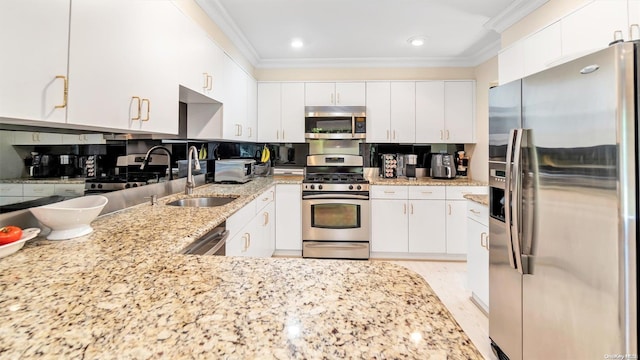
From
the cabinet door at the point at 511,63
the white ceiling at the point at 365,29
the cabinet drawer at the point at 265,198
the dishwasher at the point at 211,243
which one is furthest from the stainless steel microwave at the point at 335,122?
the dishwasher at the point at 211,243

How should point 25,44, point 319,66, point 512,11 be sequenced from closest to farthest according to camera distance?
point 25,44 < point 512,11 < point 319,66

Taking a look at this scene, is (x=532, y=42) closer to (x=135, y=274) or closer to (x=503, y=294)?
(x=503, y=294)

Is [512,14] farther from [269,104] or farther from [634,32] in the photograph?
[269,104]


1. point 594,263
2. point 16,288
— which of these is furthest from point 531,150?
point 16,288

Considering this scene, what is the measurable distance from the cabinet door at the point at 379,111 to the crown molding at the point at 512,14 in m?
1.26

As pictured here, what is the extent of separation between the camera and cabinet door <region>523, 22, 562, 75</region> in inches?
77.0

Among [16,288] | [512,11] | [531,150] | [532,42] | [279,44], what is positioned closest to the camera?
[16,288]

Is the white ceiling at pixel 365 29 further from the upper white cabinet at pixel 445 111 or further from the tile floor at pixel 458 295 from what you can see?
the tile floor at pixel 458 295

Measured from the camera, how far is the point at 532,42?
7.10 ft

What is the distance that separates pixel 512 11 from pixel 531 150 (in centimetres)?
165

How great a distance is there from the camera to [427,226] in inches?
132

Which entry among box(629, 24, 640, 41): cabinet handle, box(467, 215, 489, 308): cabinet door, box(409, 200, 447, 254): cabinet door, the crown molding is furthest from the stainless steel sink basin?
the crown molding

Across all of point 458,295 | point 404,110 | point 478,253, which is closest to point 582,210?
point 478,253

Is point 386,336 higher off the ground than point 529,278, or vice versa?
point 386,336
